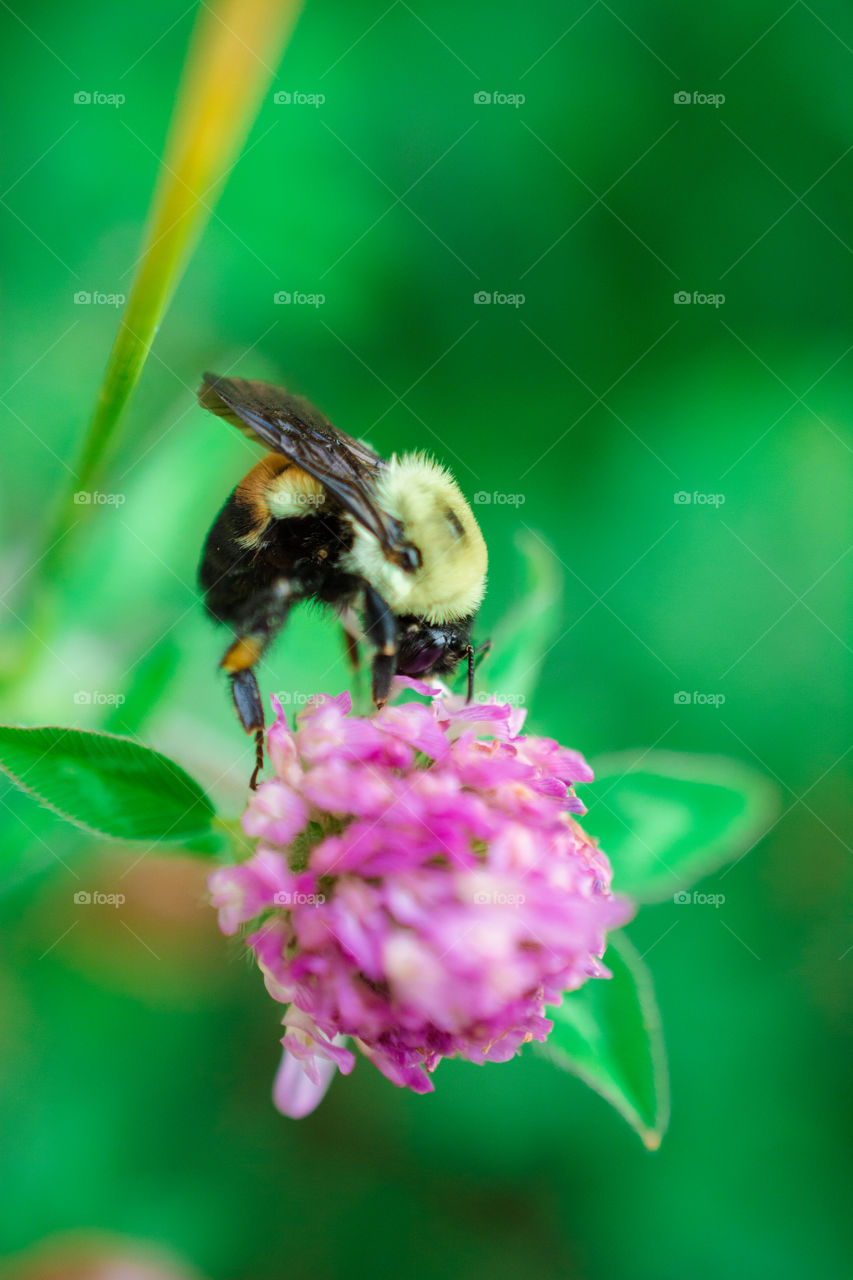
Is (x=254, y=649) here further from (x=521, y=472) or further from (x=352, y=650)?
(x=521, y=472)

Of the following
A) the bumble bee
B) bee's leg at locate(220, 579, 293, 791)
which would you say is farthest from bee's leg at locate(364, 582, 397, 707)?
bee's leg at locate(220, 579, 293, 791)

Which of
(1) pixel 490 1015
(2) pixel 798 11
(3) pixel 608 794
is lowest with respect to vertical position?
(1) pixel 490 1015

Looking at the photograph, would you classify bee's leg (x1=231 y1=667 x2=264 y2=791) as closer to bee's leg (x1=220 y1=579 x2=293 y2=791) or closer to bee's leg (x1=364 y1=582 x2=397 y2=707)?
bee's leg (x1=220 y1=579 x2=293 y2=791)

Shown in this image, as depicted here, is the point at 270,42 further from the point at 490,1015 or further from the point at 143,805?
the point at 490,1015

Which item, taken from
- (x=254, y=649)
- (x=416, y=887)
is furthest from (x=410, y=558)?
(x=416, y=887)

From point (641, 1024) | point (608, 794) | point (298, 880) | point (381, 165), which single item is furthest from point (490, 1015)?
point (381, 165)

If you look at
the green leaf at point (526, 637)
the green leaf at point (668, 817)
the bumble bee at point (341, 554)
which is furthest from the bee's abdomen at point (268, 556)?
the green leaf at point (668, 817)

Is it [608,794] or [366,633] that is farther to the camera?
[608,794]
